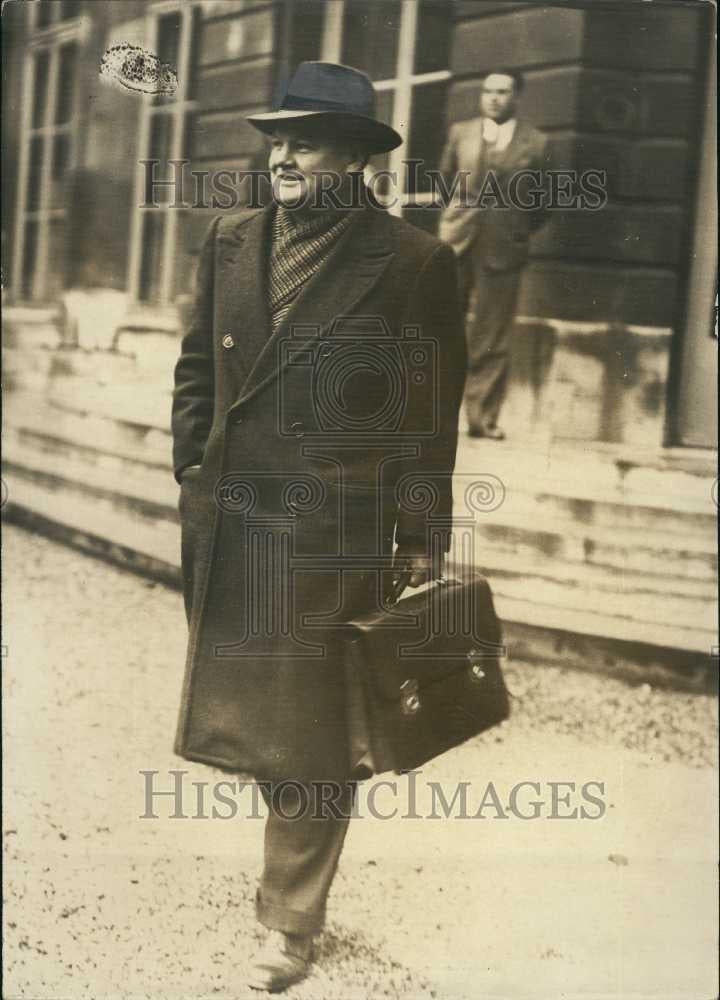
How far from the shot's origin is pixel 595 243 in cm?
279

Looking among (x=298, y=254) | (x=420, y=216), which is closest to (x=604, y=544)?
(x=420, y=216)

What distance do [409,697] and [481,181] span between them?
55.4 inches

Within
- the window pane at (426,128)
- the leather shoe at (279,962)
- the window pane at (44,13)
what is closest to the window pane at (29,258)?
the window pane at (44,13)

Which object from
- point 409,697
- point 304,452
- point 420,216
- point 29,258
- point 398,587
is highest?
point 420,216

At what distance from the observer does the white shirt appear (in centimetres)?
275

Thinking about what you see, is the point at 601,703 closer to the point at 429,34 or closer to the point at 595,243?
the point at 595,243

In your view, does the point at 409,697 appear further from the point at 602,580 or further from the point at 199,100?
the point at 199,100

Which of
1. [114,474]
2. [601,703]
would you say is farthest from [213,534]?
[601,703]

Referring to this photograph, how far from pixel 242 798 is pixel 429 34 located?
7.07 ft

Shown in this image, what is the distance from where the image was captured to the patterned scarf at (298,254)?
2592 millimetres

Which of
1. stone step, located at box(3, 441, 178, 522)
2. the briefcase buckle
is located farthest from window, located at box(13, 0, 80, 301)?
the briefcase buckle

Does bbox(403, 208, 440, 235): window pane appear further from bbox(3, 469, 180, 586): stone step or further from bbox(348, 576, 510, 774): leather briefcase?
bbox(3, 469, 180, 586): stone step

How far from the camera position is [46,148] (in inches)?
113

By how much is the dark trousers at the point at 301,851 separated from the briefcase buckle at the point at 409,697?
27 cm
